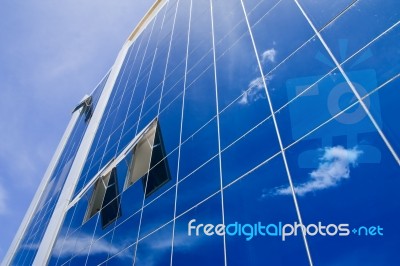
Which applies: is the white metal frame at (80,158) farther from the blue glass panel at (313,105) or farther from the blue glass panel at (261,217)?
the blue glass panel at (313,105)

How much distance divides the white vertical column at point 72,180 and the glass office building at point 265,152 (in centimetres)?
175

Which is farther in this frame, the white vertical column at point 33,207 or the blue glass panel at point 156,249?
the white vertical column at point 33,207

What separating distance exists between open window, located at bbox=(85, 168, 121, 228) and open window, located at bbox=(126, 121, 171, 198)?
100 cm

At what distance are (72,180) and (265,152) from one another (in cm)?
1543

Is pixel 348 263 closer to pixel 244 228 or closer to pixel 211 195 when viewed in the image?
pixel 244 228

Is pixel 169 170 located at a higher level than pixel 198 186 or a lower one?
higher

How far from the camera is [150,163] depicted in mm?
11555

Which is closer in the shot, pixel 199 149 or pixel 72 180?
pixel 199 149

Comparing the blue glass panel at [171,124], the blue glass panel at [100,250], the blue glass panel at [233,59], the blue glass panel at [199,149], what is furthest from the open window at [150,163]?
the blue glass panel at [233,59]

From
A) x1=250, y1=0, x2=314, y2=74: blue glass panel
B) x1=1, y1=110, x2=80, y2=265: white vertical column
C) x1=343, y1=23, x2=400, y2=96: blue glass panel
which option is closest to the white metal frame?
x1=1, y1=110, x2=80, y2=265: white vertical column

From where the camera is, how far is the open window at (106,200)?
12294mm

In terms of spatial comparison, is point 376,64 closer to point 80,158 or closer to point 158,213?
point 158,213

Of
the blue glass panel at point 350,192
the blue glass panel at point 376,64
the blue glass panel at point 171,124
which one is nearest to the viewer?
the blue glass panel at point 350,192

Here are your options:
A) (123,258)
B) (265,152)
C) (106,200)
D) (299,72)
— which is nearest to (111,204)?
(106,200)
